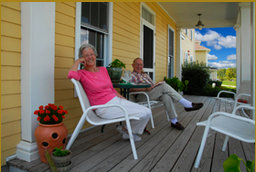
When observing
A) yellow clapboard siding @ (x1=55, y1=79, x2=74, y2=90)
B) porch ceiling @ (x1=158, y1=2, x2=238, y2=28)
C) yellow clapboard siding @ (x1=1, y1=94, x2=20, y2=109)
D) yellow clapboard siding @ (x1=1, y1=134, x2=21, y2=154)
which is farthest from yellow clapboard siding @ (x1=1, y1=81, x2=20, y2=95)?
porch ceiling @ (x1=158, y1=2, x2=238, y2=28)

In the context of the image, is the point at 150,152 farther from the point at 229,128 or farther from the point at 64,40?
the point at 64,40

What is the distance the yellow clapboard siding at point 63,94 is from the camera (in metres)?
2.52

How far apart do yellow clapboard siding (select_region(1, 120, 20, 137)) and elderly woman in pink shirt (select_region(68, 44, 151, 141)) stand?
77 centimetres

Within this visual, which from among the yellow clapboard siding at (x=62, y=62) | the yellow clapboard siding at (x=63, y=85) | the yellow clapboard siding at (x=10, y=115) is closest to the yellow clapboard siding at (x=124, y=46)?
the yellow clapboard siding at (x=62, y=62)

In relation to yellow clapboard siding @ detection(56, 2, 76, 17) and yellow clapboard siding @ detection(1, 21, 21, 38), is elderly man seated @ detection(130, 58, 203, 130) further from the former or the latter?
yellow clapboard siding @ detection(1, 21, 21, 38)

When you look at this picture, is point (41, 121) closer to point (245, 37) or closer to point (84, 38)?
point (84, 38)

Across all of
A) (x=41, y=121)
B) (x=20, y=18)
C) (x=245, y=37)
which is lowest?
(x=41, y=121)

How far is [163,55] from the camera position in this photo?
6.91 m

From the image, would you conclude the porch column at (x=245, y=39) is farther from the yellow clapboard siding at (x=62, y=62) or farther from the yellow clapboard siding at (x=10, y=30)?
the yellow clapboard siding at (x=10, y=30)

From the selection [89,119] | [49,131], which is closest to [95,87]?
[89,119]

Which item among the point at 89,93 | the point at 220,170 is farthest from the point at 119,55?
the point at 220,170

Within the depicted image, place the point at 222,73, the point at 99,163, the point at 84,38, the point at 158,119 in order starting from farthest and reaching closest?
the point at 222,73
the point at 158,119
the point at 84,38
the point at 99,163

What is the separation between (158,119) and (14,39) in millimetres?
2764

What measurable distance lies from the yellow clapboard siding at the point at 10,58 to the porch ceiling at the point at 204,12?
5.28 m
